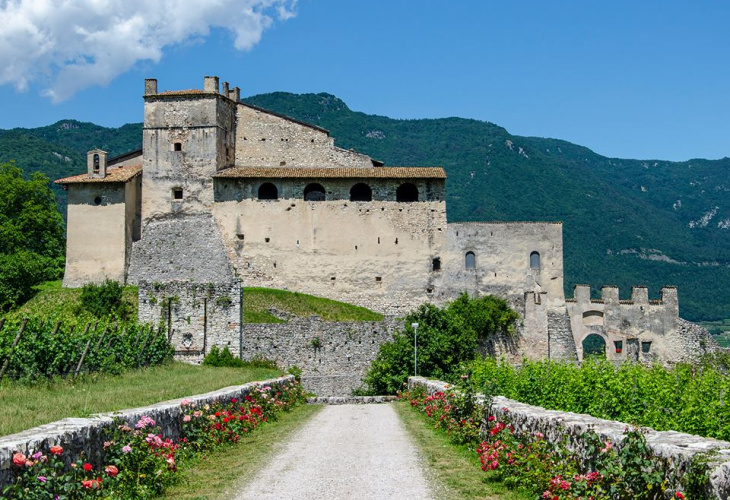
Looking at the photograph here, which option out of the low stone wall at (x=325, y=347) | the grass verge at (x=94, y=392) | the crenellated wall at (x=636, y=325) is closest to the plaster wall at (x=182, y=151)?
the low stone wall at (x=325, y=347)

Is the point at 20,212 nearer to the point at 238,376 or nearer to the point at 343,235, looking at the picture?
the point at 343,235

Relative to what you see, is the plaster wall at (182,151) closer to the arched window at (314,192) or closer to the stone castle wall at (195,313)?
the arched window at (314,192)

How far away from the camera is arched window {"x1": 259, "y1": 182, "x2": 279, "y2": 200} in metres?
52.0

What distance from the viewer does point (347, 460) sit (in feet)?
45.6

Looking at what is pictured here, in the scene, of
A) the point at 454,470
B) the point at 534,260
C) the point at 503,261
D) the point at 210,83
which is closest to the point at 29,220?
the point at 210,83

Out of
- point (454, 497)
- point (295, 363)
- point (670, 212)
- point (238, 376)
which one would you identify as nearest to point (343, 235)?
point (295, 363)

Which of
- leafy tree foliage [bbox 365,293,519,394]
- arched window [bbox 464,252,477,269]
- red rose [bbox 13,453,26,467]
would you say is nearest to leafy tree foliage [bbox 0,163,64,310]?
arched window [bbox 464,252,477,269]

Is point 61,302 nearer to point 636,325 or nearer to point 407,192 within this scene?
point 407,192

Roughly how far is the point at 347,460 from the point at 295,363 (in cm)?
2437

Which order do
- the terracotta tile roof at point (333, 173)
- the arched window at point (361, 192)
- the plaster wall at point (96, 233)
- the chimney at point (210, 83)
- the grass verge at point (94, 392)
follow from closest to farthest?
1. the grass verge at point (94, 392)
2. the plaster wall at point (96, 233)
3. the terracotta tile roof at point (333, 173)
4. the arched window at point (361, 192)
5. the chimney at point (210, 83)

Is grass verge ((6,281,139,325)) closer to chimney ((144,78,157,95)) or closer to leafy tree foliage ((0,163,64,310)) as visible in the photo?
leafy tree foliage ((0,163,64,310))

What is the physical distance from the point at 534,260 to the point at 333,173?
484 inches

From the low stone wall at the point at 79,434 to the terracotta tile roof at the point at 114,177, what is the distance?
Answer: 127ft

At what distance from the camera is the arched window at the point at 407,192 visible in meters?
51.9
